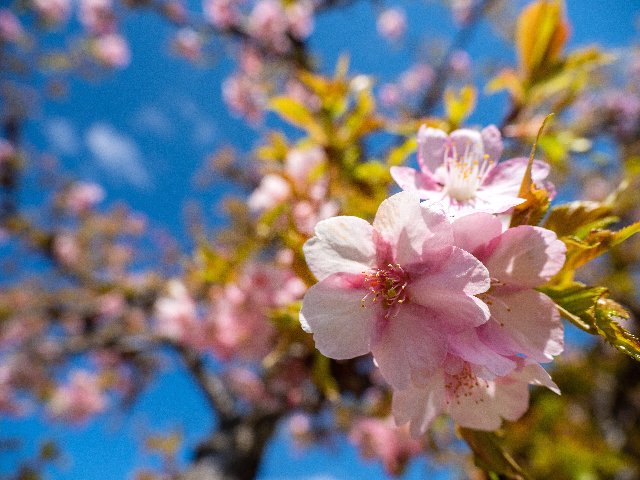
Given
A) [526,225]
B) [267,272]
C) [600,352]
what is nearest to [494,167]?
[526,225]

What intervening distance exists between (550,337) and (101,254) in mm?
6524

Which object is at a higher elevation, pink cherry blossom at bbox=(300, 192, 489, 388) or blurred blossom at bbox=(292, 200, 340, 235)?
blurred blossom at bbox=(292, 200, 340, 235)

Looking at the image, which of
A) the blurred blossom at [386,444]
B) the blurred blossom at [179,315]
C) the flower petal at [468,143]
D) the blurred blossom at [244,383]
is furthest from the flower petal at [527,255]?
the blurred blossom at [244,383]

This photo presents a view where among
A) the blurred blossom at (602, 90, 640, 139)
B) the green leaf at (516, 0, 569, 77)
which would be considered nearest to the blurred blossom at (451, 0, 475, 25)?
the blurred blossom at (602, 90, 640, 139)

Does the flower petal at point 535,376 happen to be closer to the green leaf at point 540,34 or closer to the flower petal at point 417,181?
the flower petal at point 417,181

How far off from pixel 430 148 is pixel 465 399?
0.35m

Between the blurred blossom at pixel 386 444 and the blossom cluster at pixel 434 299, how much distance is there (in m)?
2.14

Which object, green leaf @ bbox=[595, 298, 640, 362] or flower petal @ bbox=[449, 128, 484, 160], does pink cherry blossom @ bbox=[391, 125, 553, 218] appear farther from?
green leaf @ bbox=[595, 298, 640, 362]

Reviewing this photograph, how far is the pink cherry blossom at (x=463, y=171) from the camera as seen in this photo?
552 mm

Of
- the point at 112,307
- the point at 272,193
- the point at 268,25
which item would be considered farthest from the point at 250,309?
the point at 112,307

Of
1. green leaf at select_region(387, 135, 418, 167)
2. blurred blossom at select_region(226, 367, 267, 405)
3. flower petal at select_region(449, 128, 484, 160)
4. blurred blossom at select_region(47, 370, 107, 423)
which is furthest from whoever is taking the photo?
blurred blossom at select_region(47, 370, 107, 423)

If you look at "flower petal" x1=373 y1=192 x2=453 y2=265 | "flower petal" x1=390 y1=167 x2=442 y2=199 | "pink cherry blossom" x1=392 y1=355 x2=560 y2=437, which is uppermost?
"flower petal" x1=390 y1=167 x2=442 y2=199

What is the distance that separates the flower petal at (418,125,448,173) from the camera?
1.95 ft

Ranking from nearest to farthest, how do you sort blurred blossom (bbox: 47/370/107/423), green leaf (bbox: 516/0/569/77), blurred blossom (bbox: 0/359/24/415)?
green leaf (bbox: 516/0/569/77) → blurred blossom (bbox: 0/359/24/415) → blurred blossom (bbox: 47/370/107/423)
